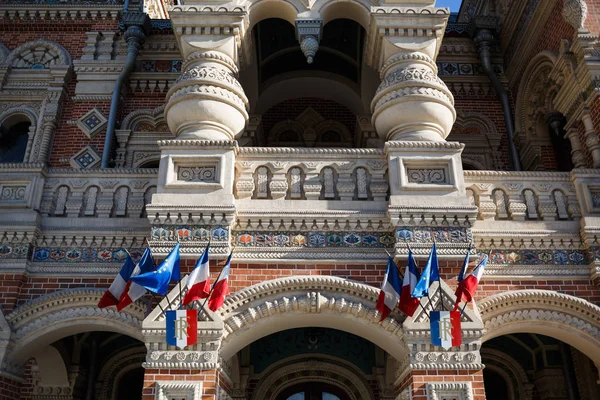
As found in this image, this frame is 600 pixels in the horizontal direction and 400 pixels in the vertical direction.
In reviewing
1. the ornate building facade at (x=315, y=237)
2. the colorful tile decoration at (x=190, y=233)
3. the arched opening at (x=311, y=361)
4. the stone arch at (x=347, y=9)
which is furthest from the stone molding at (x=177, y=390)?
the stone arch at (x=347, y=9)

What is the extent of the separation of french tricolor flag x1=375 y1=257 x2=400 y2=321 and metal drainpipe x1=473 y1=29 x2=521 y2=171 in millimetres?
5369

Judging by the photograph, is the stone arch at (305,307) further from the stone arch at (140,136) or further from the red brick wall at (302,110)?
the red brick wall at (302,110)

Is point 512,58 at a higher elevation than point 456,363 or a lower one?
higher

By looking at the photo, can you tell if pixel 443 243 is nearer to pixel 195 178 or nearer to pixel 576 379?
pixel 195 178

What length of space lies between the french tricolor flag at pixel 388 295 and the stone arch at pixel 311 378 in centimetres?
341

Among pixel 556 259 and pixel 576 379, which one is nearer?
pixel 556 259

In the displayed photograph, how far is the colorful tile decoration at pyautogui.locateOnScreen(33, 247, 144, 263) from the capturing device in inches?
297

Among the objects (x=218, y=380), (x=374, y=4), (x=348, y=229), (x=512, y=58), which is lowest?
(x=218, y=380)

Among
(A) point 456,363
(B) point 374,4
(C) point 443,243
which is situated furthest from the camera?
(B) point 374,4

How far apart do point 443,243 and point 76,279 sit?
440 cm

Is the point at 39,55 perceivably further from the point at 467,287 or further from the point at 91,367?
the point at 467,287

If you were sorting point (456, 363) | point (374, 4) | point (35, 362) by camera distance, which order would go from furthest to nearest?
point (35, 362)
point (374, 4)
point (456, 363)

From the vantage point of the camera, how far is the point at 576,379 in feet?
31.2

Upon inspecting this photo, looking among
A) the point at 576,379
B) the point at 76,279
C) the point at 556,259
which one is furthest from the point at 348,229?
the point at 576,379
